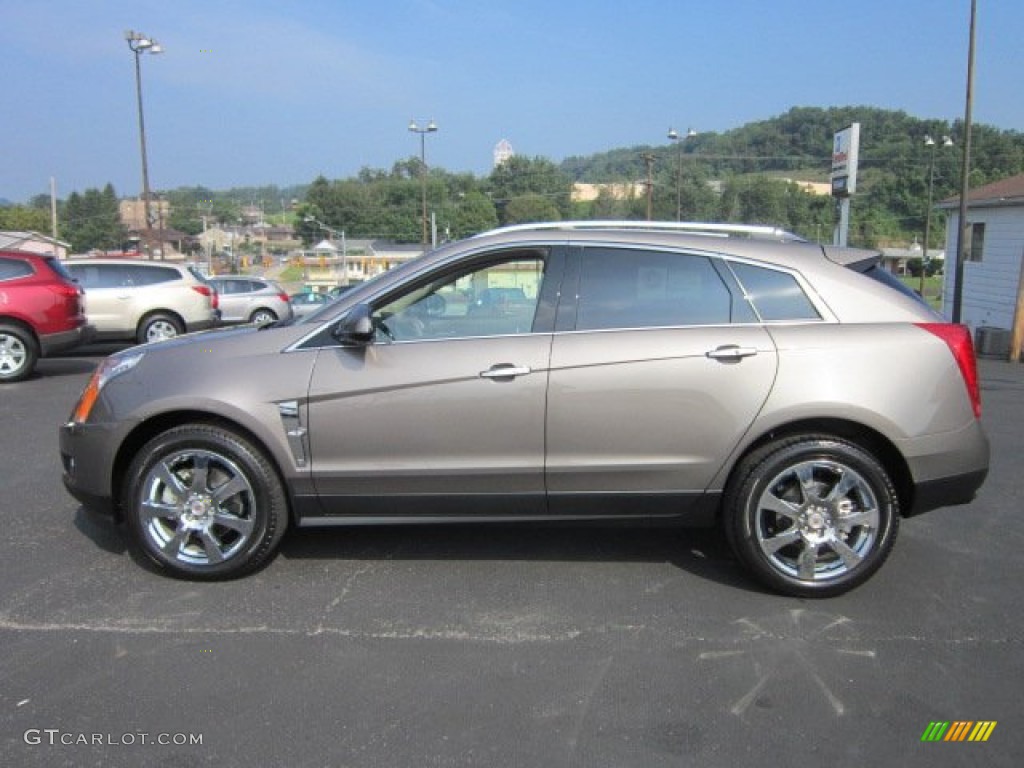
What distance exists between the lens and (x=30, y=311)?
419 inches

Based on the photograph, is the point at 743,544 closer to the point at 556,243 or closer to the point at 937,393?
the point at 937,393

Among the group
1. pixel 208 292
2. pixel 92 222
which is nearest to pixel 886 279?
pixel 208 292

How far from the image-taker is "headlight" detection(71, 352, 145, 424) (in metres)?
4.05

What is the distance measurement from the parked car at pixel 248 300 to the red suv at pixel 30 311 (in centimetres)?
988

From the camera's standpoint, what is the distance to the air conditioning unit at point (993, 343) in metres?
16.6

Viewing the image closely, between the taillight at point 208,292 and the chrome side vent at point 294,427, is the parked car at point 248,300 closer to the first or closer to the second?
the taillight at point 208,292

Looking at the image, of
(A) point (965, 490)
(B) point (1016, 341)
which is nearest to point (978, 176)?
(B) point (1016, 341)

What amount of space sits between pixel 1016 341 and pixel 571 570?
49.2 feet

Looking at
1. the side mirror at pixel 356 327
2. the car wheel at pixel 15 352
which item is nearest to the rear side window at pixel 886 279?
the side mirror at pixel 356 327

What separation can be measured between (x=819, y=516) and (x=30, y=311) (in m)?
10.4

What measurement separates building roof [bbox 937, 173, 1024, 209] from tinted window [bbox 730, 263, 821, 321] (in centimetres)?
1967

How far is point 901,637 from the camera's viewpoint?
3463 mm

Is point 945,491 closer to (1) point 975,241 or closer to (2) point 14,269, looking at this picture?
(2) point 14,269

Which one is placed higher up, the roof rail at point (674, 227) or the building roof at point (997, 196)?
the building roof at point (997, 196)
